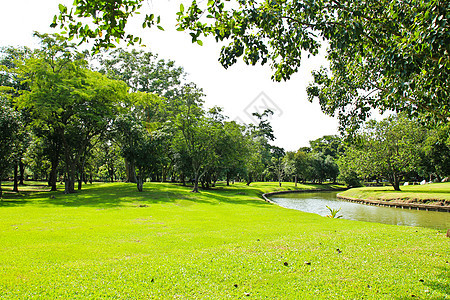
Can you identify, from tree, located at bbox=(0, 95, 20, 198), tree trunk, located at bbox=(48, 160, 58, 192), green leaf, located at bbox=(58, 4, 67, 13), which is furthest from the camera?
tree trunk, located at bbox=(48, 160, 58, 192)

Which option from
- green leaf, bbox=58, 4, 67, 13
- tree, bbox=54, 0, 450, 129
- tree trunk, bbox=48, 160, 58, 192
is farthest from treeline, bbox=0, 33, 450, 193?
green leaf, bbox=58, 4, 67, 13

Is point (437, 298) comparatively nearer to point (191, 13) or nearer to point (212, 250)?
point (212, 250)

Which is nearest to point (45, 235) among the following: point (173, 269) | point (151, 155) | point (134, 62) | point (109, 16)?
point (173, 269)

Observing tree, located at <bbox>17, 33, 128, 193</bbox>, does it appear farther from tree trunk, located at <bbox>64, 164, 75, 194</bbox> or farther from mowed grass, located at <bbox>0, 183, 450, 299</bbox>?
mowed grass, located at <bbox>0, 183, 450, 299</bbox>

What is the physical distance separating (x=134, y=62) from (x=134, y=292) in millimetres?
44213

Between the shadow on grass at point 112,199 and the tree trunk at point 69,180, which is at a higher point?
the tree trunk at point 69,180

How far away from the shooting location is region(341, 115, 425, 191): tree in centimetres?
3241

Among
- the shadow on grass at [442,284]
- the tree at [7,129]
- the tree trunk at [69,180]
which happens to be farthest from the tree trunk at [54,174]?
the shadow on grass at [442,284]

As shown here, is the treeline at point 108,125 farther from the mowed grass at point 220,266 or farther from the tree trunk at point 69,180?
the mowed grass at point 220,266

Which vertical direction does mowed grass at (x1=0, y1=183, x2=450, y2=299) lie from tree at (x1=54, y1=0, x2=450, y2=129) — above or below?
below

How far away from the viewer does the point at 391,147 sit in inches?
1328

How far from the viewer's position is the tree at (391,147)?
32.4m

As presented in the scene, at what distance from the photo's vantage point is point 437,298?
4.04 metres

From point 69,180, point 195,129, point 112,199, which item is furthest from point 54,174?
point 195,129
